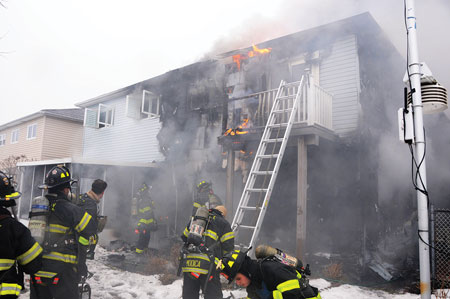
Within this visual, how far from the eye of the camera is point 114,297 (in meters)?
5.47

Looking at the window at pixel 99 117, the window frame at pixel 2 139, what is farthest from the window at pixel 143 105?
the window frame at pixel 2 139

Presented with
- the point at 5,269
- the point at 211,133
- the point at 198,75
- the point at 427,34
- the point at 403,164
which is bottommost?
the point at 5,269

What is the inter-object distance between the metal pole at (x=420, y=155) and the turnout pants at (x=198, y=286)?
96.4 inches

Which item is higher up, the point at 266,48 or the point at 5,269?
the point at 266,48

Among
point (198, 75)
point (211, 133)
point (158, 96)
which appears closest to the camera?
point (211, 133)

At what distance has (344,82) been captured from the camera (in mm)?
8508

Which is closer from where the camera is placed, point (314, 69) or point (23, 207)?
point (314, 69)

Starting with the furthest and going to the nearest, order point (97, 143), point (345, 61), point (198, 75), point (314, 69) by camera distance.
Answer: point (97, 143) → point (198, 75) → point (314, 69) → point (345, 61)

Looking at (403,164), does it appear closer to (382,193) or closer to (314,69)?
(382,193)

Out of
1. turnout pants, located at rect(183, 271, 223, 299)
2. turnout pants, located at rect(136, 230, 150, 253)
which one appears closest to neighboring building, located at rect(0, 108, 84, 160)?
turnout pants, located at rect(136, 230, 150, 253)

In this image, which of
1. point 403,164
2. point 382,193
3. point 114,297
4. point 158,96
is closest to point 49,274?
point 114,297

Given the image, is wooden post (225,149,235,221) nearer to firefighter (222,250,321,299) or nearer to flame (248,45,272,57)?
flame (248,45,272,57)

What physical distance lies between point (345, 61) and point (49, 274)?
833 centimetres

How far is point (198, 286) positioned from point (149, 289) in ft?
7.33
